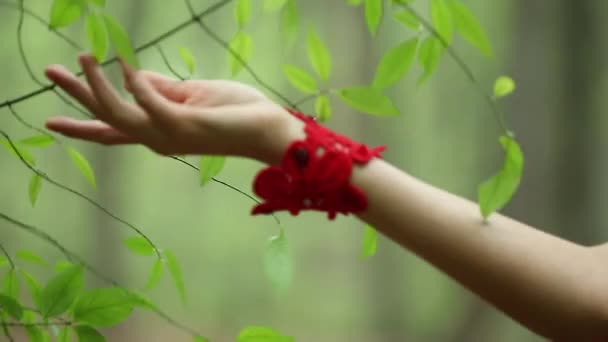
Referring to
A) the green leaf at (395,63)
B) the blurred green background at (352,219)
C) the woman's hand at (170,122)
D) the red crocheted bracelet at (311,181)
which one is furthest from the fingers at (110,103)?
the blurred green background at (352,219)

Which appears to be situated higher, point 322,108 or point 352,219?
point 352,219

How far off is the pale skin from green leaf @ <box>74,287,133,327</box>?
5.6 inches

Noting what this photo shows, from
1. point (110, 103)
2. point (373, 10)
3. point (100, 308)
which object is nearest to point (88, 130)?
point (110, 103)

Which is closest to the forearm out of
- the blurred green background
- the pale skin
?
the pale skin

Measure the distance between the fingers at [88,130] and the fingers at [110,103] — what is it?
0.04 meters

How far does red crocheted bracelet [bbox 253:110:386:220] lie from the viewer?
1.52 ft

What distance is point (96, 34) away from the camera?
44cm

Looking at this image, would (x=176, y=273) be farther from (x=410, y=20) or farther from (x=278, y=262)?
(x=410, y=20)

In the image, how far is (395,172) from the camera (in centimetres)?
51

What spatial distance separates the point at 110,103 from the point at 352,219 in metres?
0.71

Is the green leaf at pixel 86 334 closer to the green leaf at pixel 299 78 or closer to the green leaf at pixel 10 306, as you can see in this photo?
the green leaf at pixel 10 306

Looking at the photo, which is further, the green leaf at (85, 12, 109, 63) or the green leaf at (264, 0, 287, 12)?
the green leaf at (264, 0, 287, 12)

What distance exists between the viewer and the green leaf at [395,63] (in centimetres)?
51

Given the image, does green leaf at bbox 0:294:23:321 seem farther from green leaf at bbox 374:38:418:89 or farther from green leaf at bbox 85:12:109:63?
green leaf at bbox 374:38:418:89
